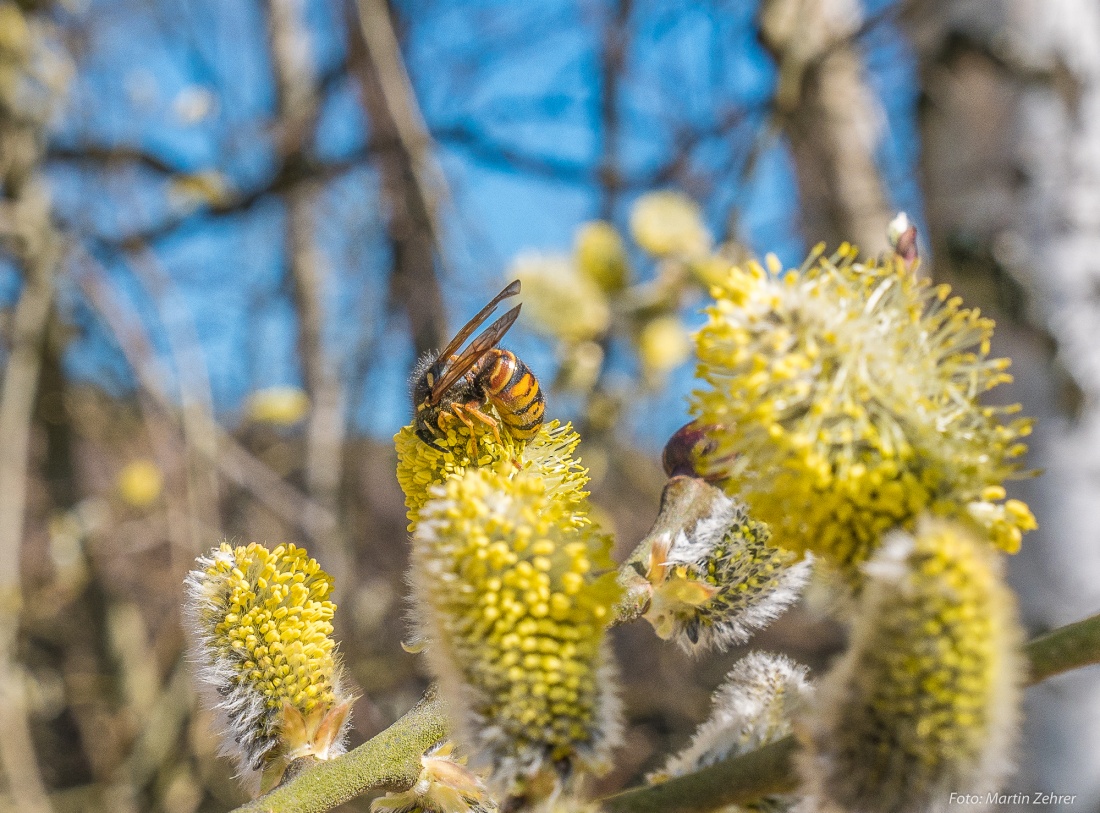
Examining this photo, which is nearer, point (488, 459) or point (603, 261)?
point (488, 459)

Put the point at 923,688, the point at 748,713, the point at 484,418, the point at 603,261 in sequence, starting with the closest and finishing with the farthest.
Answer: the point at 923,688
the point at 748,713
the point at 484,418
the point at 603,261

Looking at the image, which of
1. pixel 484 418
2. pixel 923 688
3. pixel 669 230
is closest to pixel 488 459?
pixel 484 418

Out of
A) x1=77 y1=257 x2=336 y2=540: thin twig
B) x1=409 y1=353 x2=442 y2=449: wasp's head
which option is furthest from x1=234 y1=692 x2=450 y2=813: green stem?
x1=77 y1=257 x2=336 y2=540: thin twig

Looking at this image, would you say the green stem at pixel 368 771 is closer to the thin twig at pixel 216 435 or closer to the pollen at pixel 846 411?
the pollen at pixel 846 411

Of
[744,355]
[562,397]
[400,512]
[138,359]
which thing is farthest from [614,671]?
[400,512]

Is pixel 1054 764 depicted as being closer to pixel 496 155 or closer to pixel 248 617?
pixel 248 617

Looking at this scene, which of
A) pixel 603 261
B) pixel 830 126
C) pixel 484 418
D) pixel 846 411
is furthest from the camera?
pixel 603 261

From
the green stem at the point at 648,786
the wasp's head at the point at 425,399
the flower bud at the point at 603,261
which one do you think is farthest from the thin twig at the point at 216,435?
the green stem at the point at 648,786

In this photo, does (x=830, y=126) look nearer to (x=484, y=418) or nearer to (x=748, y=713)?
(x=484, y=418)
